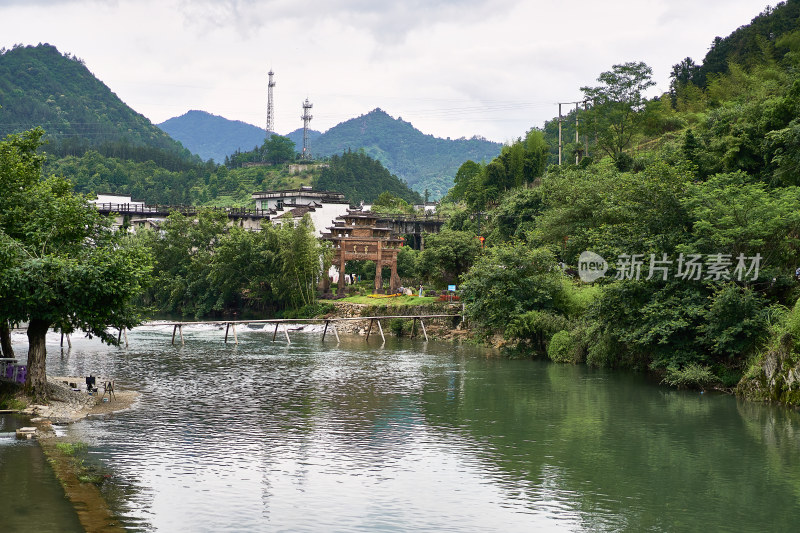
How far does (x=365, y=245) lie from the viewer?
6950 cm

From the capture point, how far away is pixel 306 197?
97562mm

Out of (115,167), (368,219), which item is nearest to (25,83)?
(115,167)

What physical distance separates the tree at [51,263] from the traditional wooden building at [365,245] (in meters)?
42.5

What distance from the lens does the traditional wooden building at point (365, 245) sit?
6912 cm

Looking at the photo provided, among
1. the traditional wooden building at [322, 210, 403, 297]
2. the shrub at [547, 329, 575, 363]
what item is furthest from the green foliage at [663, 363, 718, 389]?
the traditional wooden building at [322, 210, 403, 297]

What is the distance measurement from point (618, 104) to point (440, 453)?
52520 mm

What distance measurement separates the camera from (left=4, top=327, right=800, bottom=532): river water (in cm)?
1516

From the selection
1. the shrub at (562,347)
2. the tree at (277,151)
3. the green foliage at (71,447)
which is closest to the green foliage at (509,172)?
the shrub at (562,347)

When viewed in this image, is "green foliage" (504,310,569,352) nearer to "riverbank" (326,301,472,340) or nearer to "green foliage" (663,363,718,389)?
"green foliage" (663,363,718,389)

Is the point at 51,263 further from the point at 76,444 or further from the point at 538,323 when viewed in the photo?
the point at 538,323

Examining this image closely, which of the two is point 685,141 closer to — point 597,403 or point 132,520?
point 597,403

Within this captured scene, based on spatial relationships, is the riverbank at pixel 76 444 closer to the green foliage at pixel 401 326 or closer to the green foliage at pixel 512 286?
the green foliage at pixel 512 286

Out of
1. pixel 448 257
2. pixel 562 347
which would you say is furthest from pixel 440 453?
pixel 448 257

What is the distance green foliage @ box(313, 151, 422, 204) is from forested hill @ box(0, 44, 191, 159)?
4610 cm
